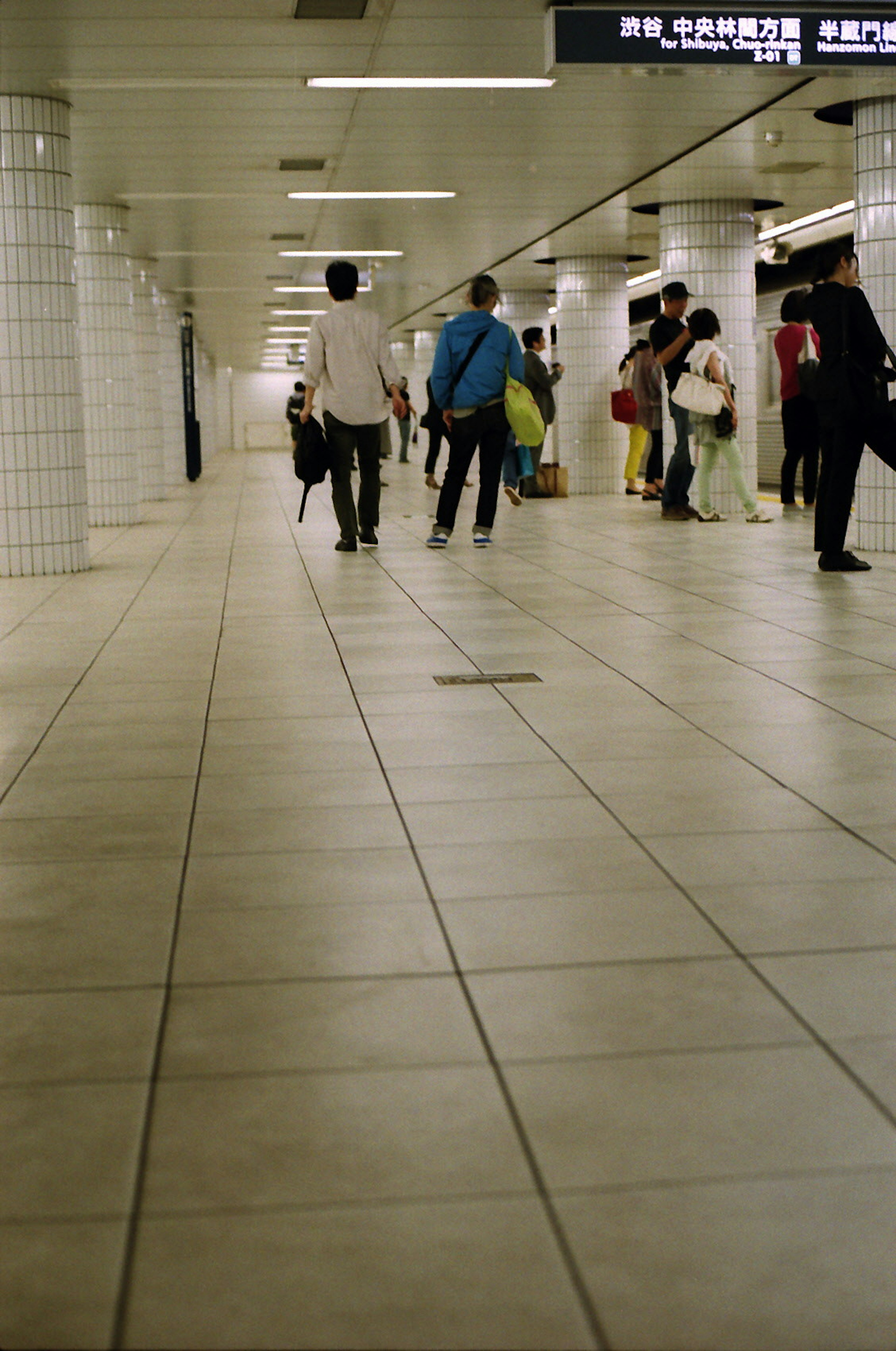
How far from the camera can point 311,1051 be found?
2.71 meters

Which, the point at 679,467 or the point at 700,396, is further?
the point at 679,467

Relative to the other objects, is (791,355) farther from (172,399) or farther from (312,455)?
(172,399)

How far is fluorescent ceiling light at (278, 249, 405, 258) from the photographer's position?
20.5 meters

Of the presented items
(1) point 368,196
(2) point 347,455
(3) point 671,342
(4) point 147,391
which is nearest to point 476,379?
(2) point 347,455

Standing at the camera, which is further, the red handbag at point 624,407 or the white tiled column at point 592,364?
the white tiled column at point 592,364

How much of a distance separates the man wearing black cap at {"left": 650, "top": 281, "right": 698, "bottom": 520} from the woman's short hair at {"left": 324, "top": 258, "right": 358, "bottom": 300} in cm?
369

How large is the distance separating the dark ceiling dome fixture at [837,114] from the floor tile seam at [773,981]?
8.89m

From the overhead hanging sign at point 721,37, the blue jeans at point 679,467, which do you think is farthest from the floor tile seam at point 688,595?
the blue jeans at point 679,467

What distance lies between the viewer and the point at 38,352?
35.7 feet

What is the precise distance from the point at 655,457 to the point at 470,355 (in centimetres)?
771

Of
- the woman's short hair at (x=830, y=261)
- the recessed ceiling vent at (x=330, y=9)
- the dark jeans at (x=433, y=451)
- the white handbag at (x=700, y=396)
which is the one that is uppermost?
the recessed ceiling vent at (x=330, y=9)

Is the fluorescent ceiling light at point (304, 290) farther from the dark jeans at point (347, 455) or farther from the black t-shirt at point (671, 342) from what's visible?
the dark jeans at point (347, 455)

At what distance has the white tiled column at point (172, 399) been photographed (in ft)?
83.3

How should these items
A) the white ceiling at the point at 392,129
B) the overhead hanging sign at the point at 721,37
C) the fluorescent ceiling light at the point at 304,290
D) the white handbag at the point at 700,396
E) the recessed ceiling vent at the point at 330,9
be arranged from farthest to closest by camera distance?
the fluorescent ceiling light at the point at 304,290 < the white handbag at the point at 700,396 < the white ceiling at the point at 392,129 < the overhead hanging sign at the point at 721,37 < the recessed ceiling vent at the point at 330,9
